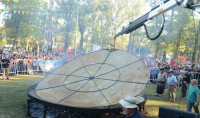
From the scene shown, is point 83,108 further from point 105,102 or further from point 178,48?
point 178,48

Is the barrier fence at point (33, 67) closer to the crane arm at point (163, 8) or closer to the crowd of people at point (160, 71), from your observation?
the crowd of people at point (160, 71)

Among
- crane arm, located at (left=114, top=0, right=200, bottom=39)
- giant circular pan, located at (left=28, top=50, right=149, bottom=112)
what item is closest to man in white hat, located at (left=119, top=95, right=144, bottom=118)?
giant circular pan, located at (left=28, top=50, right=149, bottom=112)

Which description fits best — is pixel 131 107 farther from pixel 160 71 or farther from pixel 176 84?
pixel 160 71

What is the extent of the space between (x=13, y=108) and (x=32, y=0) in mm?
26353

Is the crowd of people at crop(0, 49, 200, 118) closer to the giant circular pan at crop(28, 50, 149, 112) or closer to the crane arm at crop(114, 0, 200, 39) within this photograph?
the giant circular pan at crop(28, 50, 149, 112)

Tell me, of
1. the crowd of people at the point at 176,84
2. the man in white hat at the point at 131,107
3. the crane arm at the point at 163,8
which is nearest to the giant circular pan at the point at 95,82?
the crane arm at the point at 163,8

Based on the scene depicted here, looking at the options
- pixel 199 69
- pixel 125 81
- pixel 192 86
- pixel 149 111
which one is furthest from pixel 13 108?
pixel 199 69

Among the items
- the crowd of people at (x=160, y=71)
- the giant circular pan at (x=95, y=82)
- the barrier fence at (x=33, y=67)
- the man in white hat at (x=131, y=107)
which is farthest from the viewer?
the barrier fence at (x=33, y=67)

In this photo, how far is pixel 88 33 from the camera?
55.1 m

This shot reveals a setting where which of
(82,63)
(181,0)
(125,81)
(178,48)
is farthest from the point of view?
(178,48)

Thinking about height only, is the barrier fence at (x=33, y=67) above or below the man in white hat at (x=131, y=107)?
below

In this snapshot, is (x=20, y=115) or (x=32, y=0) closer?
(x=20, y=115)

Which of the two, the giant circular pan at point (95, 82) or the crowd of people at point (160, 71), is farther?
the crowd of people at point (160, 71)

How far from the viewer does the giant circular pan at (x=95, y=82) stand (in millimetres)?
5512
